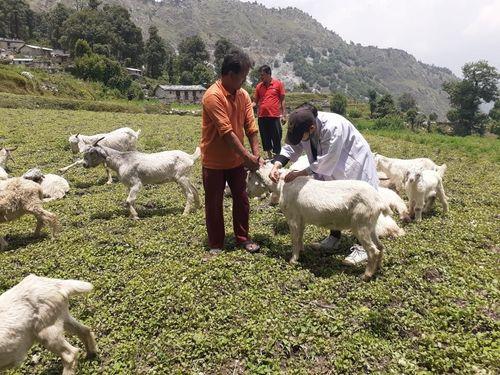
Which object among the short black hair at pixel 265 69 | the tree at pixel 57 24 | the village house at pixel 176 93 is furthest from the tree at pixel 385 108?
the short black hair at pixel 265 69

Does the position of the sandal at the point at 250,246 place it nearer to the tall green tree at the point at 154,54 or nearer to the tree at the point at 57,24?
the tall green tree at the point at 154,54

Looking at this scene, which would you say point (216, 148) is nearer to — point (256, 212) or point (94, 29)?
point (256, 212)

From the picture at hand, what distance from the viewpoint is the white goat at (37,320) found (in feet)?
13.2

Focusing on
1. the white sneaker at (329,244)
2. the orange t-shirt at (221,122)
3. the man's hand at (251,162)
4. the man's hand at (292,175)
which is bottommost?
the white sneaker at (329,244)

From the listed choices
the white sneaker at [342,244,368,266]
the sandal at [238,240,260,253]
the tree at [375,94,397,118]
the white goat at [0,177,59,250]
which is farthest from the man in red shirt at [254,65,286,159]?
the tree at [375,94,397,118]

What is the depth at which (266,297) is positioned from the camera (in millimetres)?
5750

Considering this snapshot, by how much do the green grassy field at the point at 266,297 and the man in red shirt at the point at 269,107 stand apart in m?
3.35

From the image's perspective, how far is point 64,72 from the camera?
72.4 meters

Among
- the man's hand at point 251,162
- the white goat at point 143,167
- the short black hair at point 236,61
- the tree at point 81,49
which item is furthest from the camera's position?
the tree at point 81,49

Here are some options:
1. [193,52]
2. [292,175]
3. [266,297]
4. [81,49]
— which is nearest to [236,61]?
[292,175]

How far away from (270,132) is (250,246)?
5739mm

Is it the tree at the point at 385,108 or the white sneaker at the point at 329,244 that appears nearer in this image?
the white sneaker at the point at 329,244

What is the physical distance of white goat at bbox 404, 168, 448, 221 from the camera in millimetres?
8469

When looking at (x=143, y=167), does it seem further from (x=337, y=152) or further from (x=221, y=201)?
(x=337, y=152)
